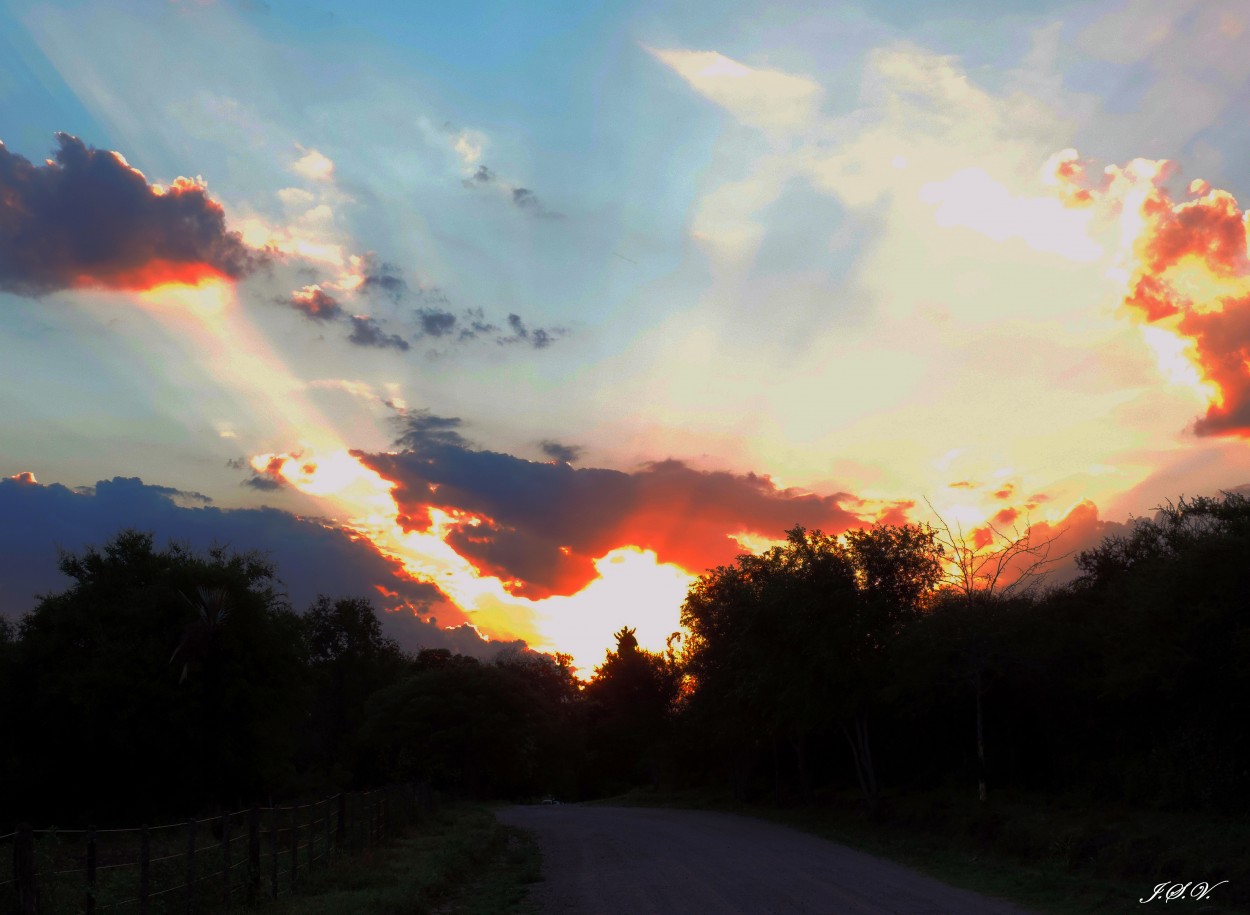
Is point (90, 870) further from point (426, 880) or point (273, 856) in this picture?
point (426, 880)

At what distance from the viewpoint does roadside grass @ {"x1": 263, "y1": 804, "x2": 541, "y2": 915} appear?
13961mm

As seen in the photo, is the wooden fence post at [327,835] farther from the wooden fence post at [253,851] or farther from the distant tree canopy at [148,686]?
the distant tree canopy at [148,686]

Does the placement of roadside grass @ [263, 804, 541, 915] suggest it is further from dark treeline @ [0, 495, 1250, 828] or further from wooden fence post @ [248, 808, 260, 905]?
dark treeline @ [0, 495, 1250, 828]

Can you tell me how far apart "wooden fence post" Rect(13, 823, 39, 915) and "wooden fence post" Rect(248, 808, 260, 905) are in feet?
14.8

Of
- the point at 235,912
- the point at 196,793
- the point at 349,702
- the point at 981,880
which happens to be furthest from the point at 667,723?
the point at 235,912

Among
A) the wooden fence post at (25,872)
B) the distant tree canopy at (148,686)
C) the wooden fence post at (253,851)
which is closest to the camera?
the wooden fence post at (25,872)

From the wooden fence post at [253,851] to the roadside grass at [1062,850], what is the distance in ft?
39.0

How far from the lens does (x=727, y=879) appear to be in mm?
17766

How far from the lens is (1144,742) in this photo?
24.1 m
